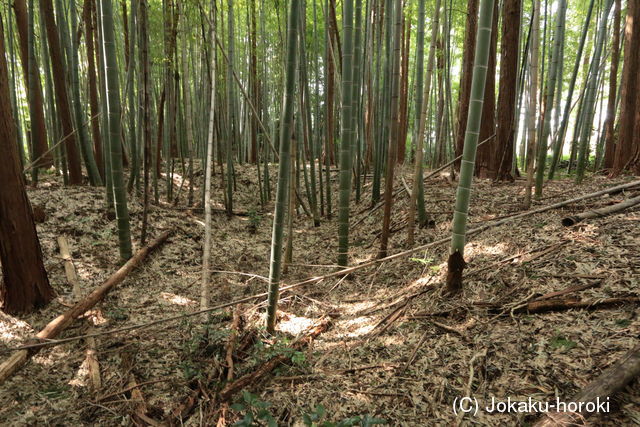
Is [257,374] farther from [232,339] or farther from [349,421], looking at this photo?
[349,421]

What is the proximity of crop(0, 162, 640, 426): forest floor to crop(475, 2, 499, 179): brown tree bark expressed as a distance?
5.22ft

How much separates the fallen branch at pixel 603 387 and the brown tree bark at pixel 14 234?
120 inches

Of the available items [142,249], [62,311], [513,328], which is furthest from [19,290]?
[513,328]

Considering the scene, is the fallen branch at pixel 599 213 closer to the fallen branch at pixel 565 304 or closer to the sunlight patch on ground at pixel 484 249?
the sunlight patch on ground at pixel 484 249

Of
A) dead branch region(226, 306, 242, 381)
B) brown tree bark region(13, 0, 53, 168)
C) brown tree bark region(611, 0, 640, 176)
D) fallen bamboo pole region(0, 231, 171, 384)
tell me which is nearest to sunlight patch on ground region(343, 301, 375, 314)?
dead branch region(226, 306, 242, 381)

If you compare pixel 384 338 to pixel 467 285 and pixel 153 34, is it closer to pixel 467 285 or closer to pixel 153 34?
pixel 467 285

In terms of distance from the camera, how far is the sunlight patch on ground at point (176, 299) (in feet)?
9.46

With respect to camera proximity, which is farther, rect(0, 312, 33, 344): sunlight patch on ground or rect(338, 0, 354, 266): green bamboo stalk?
rect(338, 0, 354, 266): green bamboo stalk

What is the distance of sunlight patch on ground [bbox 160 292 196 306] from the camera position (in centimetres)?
288

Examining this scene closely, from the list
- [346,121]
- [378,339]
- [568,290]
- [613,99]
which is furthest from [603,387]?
[613,99]

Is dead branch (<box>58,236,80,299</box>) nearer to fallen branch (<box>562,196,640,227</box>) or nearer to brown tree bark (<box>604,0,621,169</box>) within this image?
fallen branch (<box>562,196,640,227</box>)

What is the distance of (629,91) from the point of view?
15.0 ft

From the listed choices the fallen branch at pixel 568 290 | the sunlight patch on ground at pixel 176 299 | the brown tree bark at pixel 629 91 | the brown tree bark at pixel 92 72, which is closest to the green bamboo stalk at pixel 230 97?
the brown tree bark at pixel 92 72

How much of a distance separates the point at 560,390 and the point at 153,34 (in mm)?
6425
